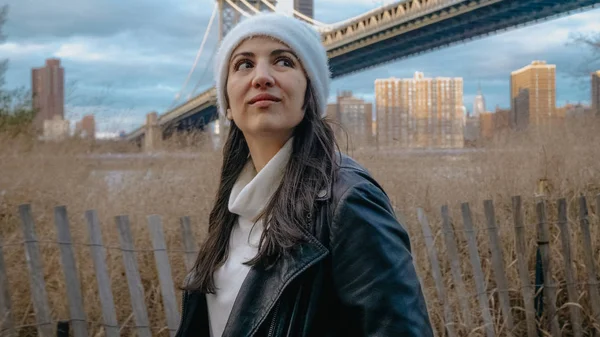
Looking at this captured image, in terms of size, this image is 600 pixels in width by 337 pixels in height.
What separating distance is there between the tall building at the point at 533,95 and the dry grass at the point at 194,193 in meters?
1.36

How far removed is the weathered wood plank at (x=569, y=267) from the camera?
317cm

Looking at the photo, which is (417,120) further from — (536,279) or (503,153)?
(536,279)

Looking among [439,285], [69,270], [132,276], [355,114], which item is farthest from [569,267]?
[355,114]

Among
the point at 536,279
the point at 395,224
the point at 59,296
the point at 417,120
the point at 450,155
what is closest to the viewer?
the point at 395,224

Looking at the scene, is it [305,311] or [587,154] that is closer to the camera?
[305,311]

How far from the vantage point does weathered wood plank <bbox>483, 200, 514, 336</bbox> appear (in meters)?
2.99

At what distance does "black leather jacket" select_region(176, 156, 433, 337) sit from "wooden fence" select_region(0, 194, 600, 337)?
4.91ft

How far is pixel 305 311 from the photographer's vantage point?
3.06ft

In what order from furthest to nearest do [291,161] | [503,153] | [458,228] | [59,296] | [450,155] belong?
[450,155] < [503,153] < [458,228] < [59,296] < [291,161]

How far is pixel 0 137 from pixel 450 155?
414 cm

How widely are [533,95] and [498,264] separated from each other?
730 centimetres

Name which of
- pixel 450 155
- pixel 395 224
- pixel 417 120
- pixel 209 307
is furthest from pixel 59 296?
pixel 417 120

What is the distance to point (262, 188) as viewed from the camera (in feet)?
3.44

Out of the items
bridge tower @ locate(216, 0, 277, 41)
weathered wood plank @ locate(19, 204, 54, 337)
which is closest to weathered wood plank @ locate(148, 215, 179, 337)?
weathered wood plank @ locate(19, 204, 54, 337)
